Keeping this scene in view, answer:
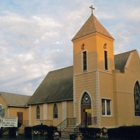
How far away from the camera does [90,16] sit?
33094 mm

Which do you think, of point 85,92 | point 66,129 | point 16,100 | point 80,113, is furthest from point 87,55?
point 16,100

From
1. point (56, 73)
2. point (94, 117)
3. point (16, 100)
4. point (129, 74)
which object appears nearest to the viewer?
point (94, 117)

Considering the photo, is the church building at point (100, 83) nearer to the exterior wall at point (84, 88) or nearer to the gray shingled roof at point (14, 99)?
the exterior wall at point (84, 88)

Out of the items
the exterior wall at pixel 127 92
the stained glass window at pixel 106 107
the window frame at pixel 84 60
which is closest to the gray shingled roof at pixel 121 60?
the exterior wall at pixel 127 92

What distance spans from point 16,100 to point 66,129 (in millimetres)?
18723

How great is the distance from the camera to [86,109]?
30312 millimetres

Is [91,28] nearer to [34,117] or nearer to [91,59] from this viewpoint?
[91,59]

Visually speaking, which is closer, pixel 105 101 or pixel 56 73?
pixel 105 101

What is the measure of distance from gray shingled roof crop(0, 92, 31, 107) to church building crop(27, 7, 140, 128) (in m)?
13.1

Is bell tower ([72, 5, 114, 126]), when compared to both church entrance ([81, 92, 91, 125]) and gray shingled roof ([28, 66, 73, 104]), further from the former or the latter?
gray shingled roof ([28, 66, 73, 104])

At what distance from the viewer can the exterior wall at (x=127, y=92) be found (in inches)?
1201

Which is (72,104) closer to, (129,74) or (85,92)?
(85,92)

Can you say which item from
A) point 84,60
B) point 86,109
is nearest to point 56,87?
point 84,60

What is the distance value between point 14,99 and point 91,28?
2274cm
